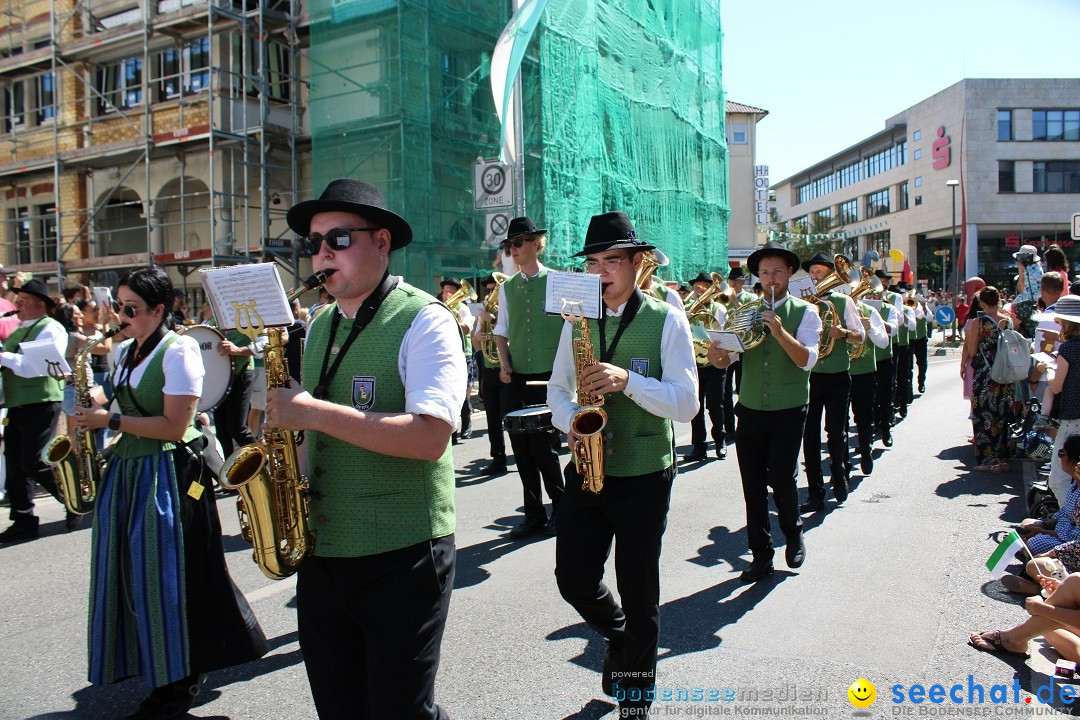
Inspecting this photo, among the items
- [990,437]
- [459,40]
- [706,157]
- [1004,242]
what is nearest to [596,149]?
[459,40]

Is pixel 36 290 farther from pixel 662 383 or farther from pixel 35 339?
pixel 662 383

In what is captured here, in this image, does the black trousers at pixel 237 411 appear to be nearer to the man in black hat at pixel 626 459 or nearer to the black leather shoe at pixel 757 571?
the black leather shoe at pixel 757 571

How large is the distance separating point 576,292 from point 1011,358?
21.6 ft

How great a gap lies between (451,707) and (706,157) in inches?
1091

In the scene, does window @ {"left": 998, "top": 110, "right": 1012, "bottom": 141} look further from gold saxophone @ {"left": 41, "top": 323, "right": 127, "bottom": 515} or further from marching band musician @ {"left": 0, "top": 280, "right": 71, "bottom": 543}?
gold saxophone @ {"left": 41, "top": 323, "right": 127, "bottom": 515}

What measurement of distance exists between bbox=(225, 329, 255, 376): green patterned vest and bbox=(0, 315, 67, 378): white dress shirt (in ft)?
4.30

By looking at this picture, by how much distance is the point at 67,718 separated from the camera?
3549 mm

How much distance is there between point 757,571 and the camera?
16.6ft

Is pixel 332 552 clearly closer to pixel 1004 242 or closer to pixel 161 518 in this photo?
pixel 161 518

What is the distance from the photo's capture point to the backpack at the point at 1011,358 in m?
7.96

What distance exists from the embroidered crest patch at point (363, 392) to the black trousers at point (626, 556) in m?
1.24

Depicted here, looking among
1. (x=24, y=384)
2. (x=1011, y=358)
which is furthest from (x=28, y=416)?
(x=1011, y=358)

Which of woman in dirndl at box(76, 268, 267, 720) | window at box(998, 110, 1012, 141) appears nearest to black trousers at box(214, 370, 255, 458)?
woman in dirndl at box(76, 268, 267, 720)

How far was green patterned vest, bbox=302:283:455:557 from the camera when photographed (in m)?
2.38
